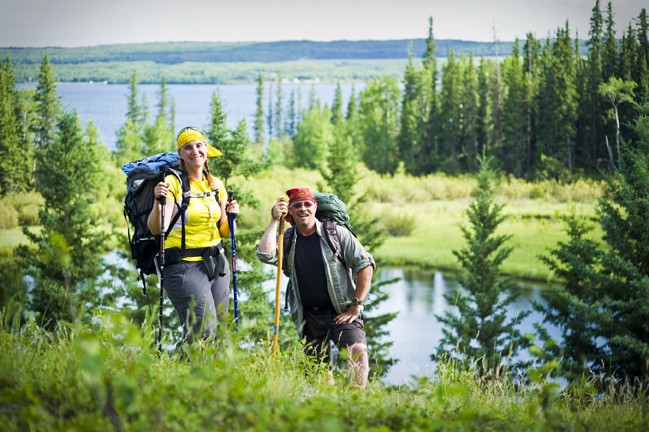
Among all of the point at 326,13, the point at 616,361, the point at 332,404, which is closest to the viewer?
the point at 332,404

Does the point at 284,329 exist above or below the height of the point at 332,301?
below

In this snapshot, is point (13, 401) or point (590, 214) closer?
point (13, 401)

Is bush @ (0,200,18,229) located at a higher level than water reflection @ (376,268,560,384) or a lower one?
higher

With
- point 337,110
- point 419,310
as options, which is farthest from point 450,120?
point 419,310

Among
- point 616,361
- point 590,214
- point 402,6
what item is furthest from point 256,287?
point 402,6

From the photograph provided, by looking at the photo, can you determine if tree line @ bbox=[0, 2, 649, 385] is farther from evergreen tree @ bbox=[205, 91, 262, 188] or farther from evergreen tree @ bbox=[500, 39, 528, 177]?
evergreen tree @ bbox=[500, 39, 528, 177]

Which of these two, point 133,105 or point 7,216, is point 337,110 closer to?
point 133,105

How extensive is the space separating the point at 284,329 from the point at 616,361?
31.1 ft

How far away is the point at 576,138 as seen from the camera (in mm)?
77875

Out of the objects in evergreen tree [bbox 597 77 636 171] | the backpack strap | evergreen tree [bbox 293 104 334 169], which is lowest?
evergreen tree [bbox 293 104 334 169]

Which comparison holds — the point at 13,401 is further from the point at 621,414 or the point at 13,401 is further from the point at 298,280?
the point at 621,414

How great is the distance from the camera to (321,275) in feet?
17.9

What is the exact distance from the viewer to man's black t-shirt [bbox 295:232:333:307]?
5441 mm

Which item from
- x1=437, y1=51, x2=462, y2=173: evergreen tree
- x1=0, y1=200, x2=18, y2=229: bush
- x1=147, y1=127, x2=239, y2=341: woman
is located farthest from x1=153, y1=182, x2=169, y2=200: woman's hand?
x1=437, y1=51, x2=462, y2=173: evergreen tree
